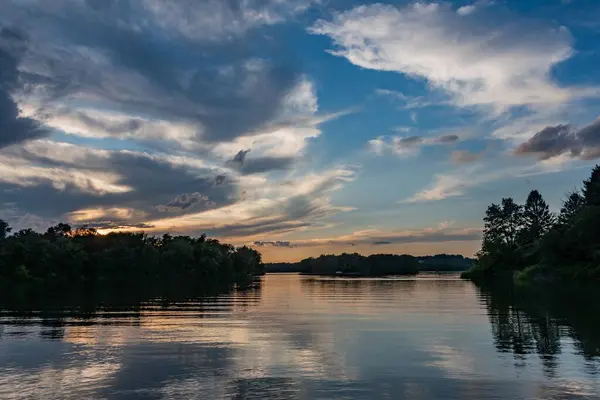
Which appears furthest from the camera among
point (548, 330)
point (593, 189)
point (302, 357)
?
point (593, 189)

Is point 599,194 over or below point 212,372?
over

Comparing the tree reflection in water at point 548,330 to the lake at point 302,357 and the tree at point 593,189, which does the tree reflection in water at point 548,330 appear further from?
the tree at point 593,189

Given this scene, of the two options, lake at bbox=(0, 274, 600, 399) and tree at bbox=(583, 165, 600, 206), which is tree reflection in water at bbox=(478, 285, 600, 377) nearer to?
lake at bbox=(0, 274, 600, 399)

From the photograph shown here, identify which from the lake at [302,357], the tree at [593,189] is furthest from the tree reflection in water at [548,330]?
the tree at [593,189]

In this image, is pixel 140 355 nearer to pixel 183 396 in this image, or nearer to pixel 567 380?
pixel 183 396

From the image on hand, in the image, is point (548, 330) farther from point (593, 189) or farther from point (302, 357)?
point (593, 189)

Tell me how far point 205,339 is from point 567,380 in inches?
885

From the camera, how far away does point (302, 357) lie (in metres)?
29.9

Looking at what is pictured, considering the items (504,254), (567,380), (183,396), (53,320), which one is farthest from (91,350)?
(504,254)

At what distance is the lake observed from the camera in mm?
22344

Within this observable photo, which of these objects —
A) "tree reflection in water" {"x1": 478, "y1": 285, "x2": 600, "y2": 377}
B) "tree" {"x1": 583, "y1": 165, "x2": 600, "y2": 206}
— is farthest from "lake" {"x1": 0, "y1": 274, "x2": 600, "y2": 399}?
"tree" {"x1": 583, "y1": 165, "x2": 600, "y2": 206}

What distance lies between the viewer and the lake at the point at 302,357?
22.3 meters

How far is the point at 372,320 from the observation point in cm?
5034

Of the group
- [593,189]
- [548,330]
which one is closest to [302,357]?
[548,330]
